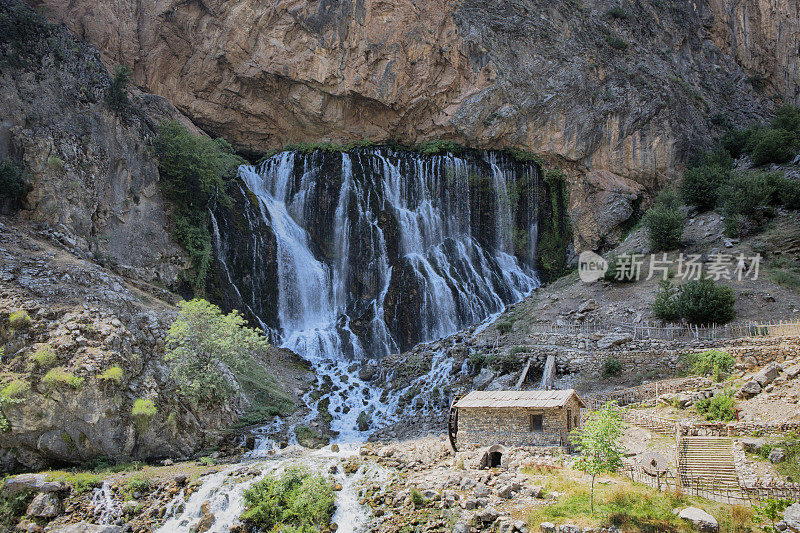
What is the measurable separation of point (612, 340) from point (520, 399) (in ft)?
22.8

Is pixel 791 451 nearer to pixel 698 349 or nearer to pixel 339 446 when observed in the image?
pixel 698 349

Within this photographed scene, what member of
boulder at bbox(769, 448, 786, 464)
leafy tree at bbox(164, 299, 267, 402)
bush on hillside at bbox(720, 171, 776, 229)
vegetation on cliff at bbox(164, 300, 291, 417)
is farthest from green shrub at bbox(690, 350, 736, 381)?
leafy tree at bbox(164, 299, 267, 402)

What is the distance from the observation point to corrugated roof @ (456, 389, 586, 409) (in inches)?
720

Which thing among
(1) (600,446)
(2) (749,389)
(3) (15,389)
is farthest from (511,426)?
(3) (15,389)

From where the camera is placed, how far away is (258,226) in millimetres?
38062

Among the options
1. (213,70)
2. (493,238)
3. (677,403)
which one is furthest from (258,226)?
(677,403)

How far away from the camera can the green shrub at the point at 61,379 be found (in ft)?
61.2

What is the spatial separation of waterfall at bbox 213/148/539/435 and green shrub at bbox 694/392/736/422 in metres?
16.2

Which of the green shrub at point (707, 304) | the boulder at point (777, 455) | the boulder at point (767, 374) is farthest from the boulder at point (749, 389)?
the green shrub at point (707, 304)

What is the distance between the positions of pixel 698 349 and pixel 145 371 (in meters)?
21.1

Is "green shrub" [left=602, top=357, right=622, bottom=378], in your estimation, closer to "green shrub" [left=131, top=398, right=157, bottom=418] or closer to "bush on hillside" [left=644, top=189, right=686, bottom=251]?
"bush on hillside" [left=644, top=189, right=686, bottom=251]

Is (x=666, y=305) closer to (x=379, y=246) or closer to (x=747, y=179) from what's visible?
(x=747, y=179)

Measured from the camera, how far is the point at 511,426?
60.8ft

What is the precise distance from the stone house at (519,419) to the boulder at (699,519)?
5.31 metres
